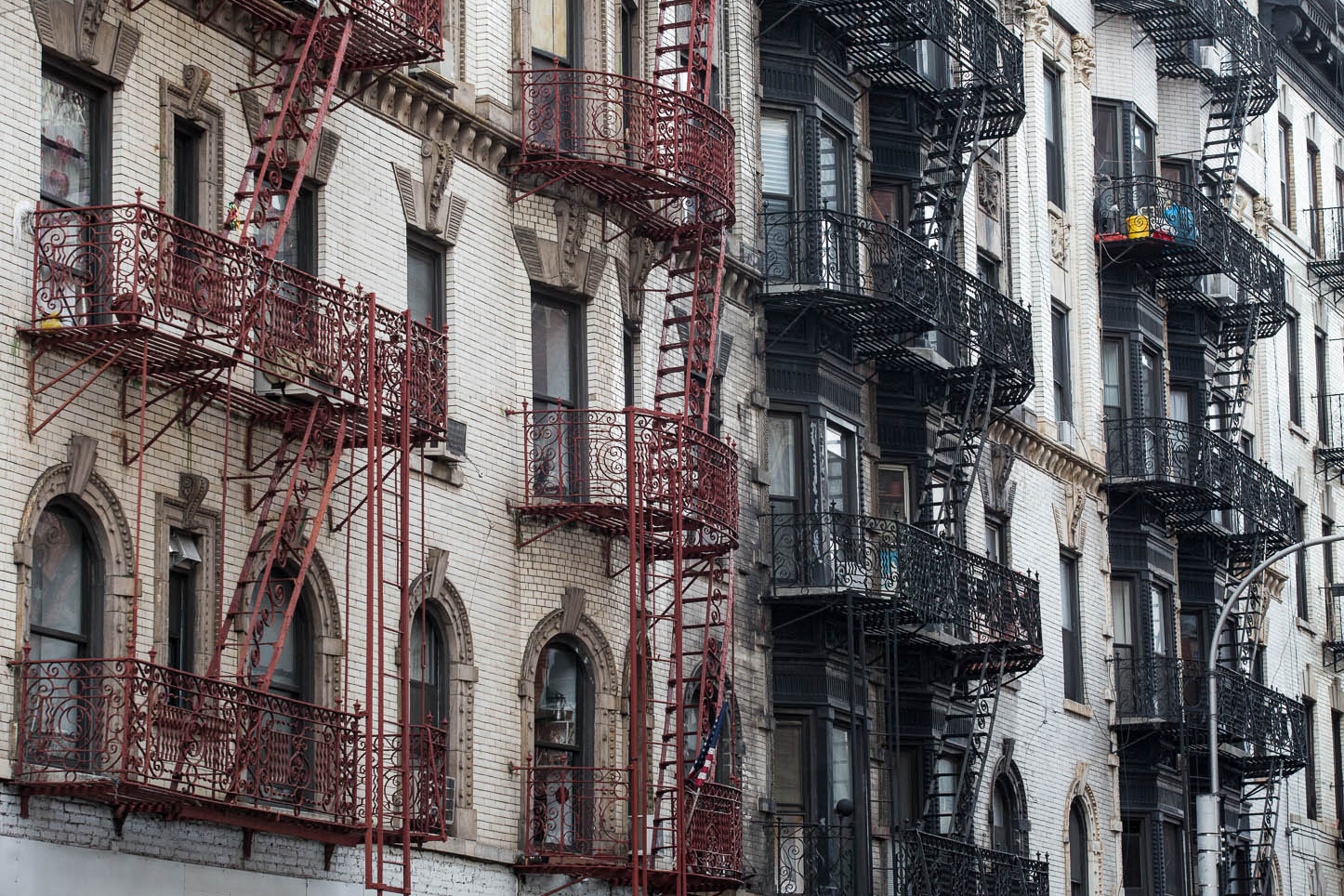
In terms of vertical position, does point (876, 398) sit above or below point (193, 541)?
above

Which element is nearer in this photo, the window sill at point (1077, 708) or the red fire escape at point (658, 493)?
the red fire escape at point (658, 493)

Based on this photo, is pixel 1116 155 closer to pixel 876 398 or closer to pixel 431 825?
pixel 876 398

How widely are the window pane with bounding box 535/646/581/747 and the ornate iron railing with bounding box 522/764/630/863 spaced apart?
1.69ft


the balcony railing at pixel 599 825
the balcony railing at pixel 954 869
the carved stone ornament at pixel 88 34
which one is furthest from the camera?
the balcony railing at pixel 954 869

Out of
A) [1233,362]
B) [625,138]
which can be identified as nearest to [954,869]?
[625,138]

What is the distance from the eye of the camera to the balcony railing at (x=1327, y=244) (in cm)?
5847

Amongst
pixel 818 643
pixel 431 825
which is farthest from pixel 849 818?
pixel 431 825

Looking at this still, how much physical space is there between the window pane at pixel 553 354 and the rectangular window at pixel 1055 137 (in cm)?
1695

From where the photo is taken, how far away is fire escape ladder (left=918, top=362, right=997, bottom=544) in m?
38.5

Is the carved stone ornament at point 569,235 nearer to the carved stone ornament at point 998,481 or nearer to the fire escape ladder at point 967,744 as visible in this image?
the fire escape ladder at point 967,744

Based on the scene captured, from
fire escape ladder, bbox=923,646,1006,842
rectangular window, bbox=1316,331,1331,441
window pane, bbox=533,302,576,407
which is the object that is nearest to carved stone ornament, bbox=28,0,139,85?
window pane, bbox=533,302,576,407

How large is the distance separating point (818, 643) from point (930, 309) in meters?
5.13

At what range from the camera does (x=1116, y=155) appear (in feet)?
Answer: 158

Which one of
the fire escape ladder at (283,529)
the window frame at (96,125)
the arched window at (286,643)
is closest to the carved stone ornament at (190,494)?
the fire escape ladder at (283,529)
